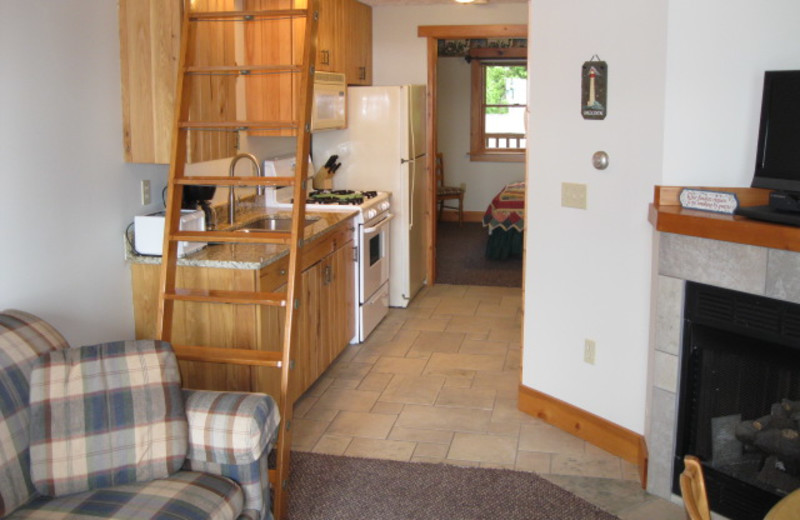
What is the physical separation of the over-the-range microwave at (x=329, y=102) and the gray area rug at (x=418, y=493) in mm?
2517

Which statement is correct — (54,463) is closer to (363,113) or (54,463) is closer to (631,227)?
(631,227)

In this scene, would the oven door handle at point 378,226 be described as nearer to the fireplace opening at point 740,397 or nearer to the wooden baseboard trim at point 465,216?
the fireplace opening at point 740,397

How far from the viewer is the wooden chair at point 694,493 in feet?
4.52

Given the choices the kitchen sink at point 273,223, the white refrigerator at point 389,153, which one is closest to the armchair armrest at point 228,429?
the kitchen sink at point 273,223

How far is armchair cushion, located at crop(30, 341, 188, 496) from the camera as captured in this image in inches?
92.7

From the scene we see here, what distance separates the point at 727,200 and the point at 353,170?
12.2 ft

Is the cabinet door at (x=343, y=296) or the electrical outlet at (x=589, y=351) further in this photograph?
the cabinet door at (x=343, y=296)

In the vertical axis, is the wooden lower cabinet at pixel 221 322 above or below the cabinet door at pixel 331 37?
below

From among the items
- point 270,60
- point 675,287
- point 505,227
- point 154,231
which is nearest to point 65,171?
point 154,231

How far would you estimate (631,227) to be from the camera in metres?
3.50

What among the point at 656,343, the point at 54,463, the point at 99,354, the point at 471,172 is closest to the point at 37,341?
the point at 99,354

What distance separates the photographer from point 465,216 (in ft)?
35.3

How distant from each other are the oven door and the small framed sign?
2558 millimetres

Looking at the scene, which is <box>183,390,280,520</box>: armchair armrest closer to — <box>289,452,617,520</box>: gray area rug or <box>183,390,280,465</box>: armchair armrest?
<box>183,390,280,465</box>: armchair armrest
